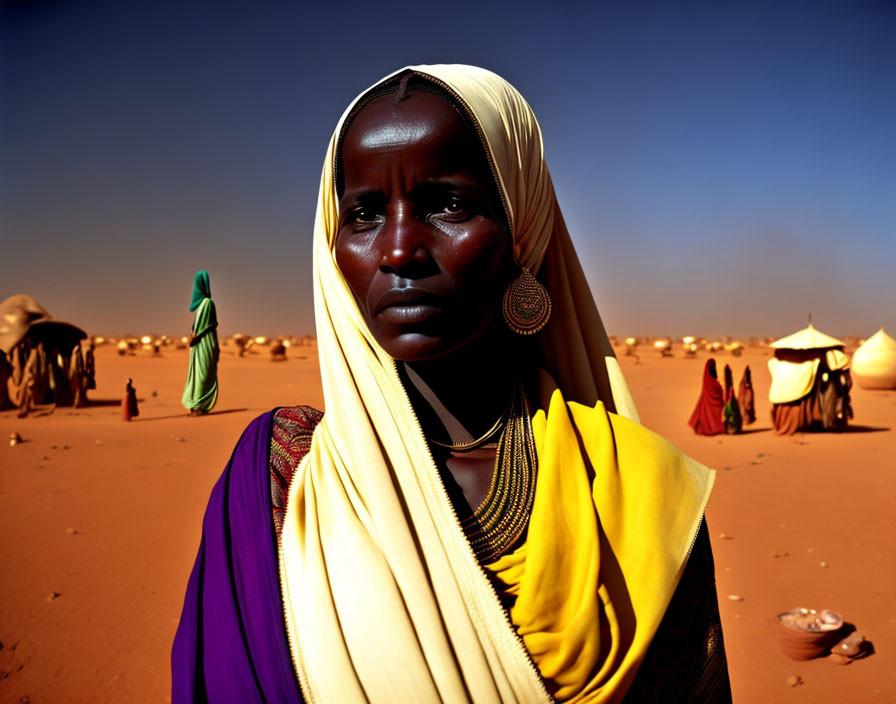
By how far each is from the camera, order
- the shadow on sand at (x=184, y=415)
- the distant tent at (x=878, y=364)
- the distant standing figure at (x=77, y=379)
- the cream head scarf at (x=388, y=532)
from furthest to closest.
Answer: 1. the distant tent at (x=878, y=364)
2. the distant standing figure at (x=77, y=379)
3. the shadow on sand at (x=184, y=415)
4. the cream head scarf at (x=388, y=532)

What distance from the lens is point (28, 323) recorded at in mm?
16172

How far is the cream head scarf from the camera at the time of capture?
3.85ft

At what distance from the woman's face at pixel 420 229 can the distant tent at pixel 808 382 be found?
45.0ft

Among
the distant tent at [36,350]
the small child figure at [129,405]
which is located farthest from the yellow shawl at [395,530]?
the distant tent at [36,350]

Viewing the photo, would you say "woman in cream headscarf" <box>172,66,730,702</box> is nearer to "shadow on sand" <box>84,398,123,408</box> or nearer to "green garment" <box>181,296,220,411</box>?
"green garment" <box>181,296,220,411</box>

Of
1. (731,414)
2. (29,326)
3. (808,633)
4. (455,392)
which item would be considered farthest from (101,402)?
(455,392)

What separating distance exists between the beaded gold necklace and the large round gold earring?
0.67 feet

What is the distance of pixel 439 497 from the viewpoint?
1.31m

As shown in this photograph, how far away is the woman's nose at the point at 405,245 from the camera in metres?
1.24

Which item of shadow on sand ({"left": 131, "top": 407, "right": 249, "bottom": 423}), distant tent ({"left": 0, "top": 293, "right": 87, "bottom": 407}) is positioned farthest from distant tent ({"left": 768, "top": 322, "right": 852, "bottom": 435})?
distant tent ({"left": 0, "top": 293, "right": 87, "bottom": 407})

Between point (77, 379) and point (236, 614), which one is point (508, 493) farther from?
point (77, 379)

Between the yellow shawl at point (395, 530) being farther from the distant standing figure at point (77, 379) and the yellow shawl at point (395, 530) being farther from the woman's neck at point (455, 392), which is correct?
the distant standing figure at point (77, 379)

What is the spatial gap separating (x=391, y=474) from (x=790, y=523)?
7.92 meters

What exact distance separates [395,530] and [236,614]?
1.08 feet
